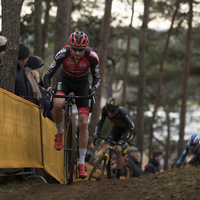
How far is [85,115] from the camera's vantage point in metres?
7.49

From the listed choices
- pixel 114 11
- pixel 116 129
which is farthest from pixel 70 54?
pixel 114 11

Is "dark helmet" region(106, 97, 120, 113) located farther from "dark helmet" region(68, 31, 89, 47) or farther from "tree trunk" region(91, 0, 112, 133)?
"tree trunk" region(91, 0, 112, 133)

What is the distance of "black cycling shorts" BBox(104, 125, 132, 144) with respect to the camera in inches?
431

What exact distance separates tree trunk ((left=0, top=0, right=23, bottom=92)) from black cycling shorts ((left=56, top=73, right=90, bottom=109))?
1.10 metres

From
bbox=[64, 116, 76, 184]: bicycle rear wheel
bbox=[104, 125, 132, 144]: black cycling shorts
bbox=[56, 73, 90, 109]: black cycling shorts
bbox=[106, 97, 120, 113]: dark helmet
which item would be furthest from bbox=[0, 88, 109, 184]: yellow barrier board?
bbox=[104, 125, 132, 144]: black cycling shorts

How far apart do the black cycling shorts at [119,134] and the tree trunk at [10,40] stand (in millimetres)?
3765

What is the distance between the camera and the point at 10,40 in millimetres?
8367

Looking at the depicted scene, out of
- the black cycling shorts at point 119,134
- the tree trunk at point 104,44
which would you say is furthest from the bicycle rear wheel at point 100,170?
the tree trunk at point 104,44

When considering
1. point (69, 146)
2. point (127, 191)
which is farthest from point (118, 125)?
point (127, 191)

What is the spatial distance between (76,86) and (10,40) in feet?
5.89

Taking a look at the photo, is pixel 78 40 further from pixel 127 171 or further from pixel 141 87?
pixel 141 87

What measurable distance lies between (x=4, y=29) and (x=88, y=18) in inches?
835

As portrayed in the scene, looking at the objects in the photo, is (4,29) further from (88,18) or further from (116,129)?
(88,18)

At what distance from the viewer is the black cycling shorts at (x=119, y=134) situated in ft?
35.9
